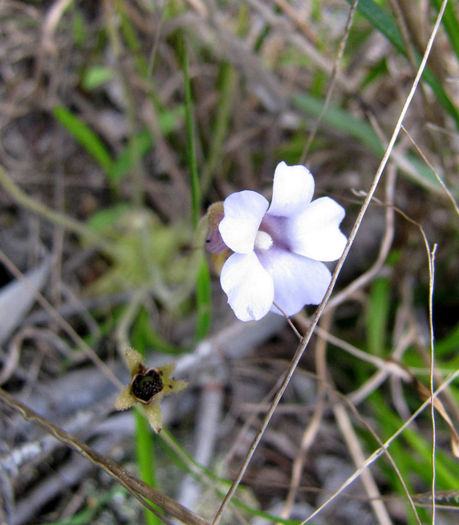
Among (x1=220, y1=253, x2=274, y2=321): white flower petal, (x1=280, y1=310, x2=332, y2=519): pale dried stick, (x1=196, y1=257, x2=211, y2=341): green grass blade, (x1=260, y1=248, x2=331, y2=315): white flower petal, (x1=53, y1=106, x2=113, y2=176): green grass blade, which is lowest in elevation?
(x1=280, y1=310, x2=332, y2=519): pale dried stick

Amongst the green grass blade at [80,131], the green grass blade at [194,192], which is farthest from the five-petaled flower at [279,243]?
the green grass blade at [80,131]

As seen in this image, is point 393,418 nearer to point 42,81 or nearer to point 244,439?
point 244,439

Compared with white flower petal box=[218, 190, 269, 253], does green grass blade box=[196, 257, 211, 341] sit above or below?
below

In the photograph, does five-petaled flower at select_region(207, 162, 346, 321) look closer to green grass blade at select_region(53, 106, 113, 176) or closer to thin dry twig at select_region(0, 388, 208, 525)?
thin dry twig at select_region(0, 388, 208, 525)

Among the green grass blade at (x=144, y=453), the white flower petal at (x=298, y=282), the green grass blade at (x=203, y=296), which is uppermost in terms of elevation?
the white flower petal at (x=298, y=282)

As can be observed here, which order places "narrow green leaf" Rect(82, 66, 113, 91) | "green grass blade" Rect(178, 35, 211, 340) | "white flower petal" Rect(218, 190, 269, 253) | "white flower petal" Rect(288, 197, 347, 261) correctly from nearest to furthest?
"white flower petal" Rect(218, 190, 269, 253) < "white flower petal" Rect(288, 197, 347, 261) < "green grass blade" Rect(178, 35, 211, 340) < "narrow green leaf" Rect(82, 66, 113, 91)

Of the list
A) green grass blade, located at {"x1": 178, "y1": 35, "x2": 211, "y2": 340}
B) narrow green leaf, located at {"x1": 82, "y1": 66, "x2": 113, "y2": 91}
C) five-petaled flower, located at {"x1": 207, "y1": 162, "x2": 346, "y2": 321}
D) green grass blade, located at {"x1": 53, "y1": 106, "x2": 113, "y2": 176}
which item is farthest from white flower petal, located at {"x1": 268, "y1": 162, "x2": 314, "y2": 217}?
narrow green leaf, located at {"x1": 82, "y1": 66, "x2": 113, "y2": 91}

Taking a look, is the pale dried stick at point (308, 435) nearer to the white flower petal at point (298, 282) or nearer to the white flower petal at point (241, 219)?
the white flower petal at point (298, 282)

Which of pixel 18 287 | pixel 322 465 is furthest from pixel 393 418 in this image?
pixel 18 287
